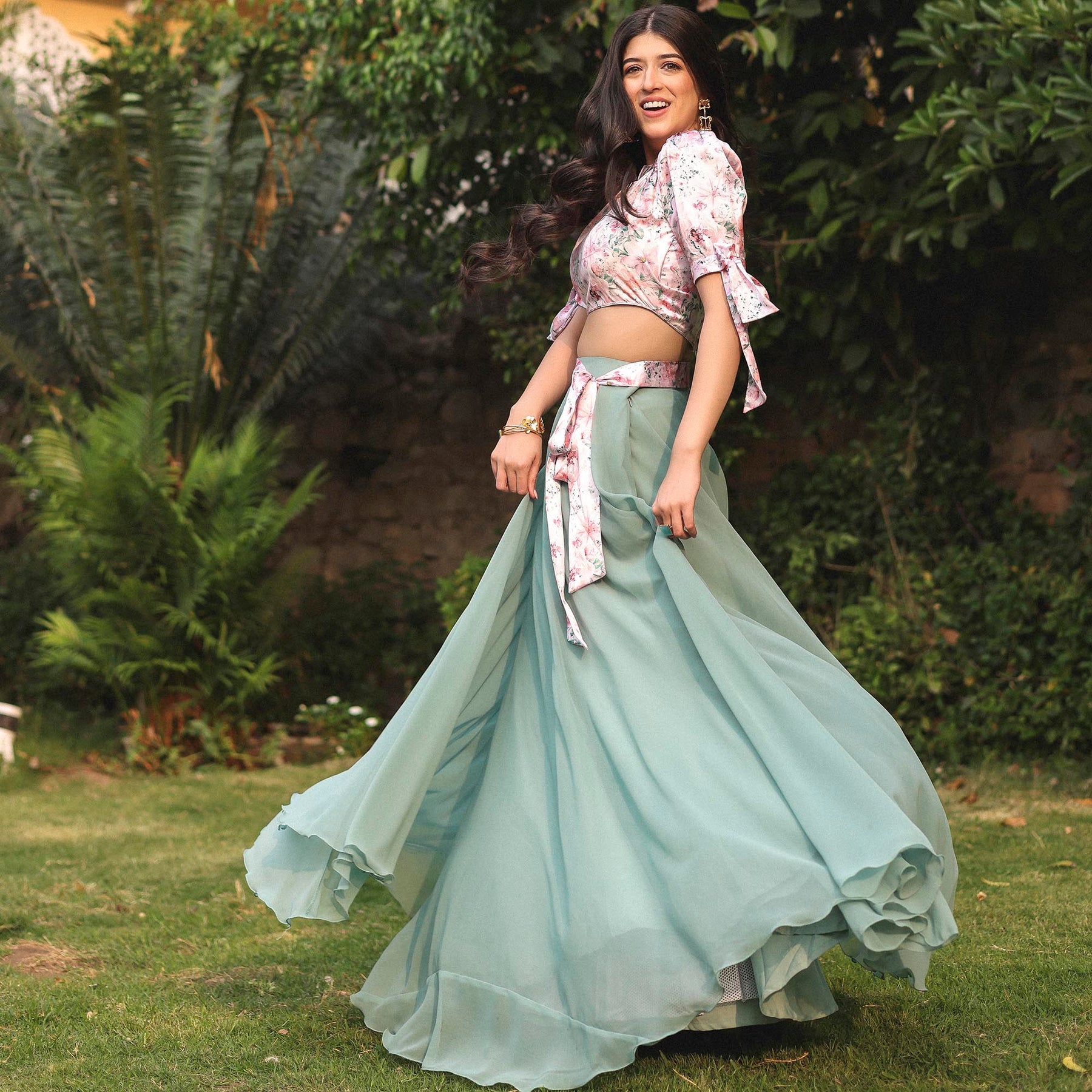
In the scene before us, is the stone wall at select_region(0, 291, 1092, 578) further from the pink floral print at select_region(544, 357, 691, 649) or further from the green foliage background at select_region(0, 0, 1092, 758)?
the pink floral print at select_region(544, 357, 691, 649)

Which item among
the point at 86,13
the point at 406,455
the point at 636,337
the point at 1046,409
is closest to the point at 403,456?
the point at 406,455

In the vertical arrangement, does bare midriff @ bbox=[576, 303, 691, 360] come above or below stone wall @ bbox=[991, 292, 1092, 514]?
above

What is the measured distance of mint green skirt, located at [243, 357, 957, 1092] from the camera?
7.05 feet

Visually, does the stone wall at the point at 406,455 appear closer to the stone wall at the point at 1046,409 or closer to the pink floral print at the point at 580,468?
the stone wall at the point at 1046,409

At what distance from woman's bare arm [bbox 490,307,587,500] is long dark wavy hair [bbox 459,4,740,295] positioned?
19 centimetres

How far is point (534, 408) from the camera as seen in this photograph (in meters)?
2.72

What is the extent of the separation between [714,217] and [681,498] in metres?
0.55

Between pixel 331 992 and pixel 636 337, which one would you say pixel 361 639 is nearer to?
pixel 331 992

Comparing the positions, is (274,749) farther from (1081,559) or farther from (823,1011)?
(823,1011)

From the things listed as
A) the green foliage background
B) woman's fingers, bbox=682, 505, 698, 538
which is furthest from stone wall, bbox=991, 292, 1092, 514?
woman's fingers, bbox=682, 505, 698, 538

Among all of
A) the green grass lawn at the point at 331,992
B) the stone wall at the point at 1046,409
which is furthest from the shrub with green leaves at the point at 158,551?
the stone wall at the point at 1046,409

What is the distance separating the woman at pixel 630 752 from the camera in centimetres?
218

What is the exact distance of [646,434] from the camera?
2.60 meters

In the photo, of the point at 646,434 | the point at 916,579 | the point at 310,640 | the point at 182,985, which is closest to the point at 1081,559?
the point at 916,579
